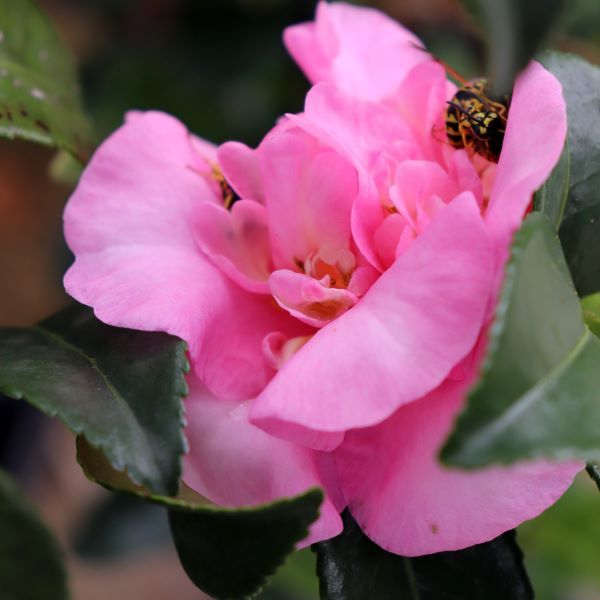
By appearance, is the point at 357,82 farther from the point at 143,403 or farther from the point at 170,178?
the point at 143,403

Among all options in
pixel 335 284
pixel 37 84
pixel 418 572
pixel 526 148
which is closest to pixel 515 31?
pixel 526 148

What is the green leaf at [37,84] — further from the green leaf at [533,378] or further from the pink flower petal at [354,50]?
the green leaf at [533,378]

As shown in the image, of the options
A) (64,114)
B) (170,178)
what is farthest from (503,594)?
(64,114)

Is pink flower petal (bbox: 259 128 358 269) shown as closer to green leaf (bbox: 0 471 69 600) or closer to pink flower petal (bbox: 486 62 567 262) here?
pink flower petal (bbox: 486 62 567 262)

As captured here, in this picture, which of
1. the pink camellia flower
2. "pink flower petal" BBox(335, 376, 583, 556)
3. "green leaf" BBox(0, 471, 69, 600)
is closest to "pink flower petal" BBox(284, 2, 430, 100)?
the pink camellia flower

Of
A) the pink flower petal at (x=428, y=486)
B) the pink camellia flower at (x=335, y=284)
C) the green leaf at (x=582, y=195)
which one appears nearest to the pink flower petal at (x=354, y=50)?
the pink camellia flower at (x=335, y=284)

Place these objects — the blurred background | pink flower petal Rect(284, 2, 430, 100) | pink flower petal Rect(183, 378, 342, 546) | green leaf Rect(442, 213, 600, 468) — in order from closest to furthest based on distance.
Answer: green leaf Rect(442, 213, 600, 468) < pink flower petal Rect(183, 378, 342, 546) < pink flower petal Rect(284, 2, 430, 100) < the blurred background

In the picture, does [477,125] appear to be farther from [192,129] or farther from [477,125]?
[192,129]
